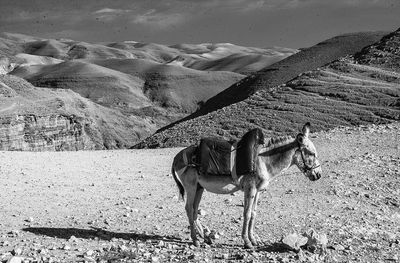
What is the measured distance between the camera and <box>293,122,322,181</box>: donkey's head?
9.70 metres

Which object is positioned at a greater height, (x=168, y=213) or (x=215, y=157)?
(x=215, y=157)

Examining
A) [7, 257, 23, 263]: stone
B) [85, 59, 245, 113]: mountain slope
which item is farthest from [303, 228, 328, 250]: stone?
[85, 59, 245, 113]: mountain slope

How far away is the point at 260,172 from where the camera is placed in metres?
9.77

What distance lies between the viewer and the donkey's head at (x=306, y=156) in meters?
9.70

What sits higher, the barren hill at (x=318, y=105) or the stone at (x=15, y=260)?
the stone at (x=15, y=260)

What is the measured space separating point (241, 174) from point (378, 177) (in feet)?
26.8

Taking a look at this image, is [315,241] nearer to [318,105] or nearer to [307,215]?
[307,215]

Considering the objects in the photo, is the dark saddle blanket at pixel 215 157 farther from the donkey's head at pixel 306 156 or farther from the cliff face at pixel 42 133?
the cliff face at pixel 42 133

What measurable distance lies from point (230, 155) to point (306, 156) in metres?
1.44

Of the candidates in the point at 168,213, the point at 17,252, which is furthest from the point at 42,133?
the point at 17,252

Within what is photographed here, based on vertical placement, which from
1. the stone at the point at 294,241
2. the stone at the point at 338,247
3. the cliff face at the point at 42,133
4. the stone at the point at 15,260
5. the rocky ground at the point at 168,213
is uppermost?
the stone at the point at 294,241

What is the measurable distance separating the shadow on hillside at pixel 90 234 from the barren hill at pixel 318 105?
22394 millimetres

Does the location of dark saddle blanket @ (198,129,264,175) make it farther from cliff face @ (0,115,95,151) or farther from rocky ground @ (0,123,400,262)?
cliff face @ (0,115,95,151)

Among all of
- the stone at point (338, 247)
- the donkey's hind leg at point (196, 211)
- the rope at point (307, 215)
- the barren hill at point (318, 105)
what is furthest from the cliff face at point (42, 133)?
the stone at point (338, 247)
